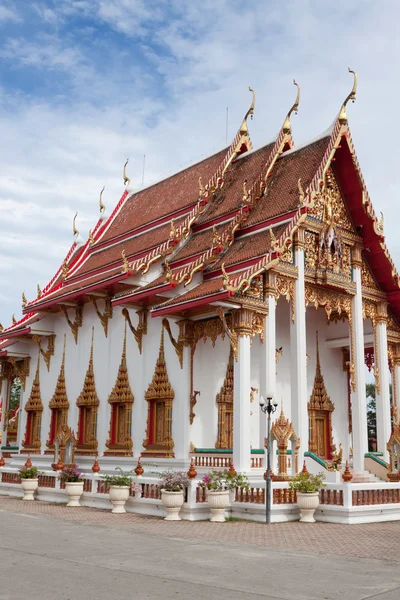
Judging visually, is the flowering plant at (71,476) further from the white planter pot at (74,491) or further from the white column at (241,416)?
the white column at (241,416)

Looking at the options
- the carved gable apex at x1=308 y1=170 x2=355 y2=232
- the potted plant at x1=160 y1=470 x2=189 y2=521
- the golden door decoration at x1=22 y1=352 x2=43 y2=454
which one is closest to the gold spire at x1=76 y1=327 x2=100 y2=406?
the golden door decoration at x1=22 y1=352 x2=43 y2=454

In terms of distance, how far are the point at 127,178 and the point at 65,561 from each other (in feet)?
56.5

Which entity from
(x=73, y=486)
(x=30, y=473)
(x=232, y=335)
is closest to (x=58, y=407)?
(x=30, y=473)

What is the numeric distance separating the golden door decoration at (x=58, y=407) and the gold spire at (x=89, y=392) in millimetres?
770

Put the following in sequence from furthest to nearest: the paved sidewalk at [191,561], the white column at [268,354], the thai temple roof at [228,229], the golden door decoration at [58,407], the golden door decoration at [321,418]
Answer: the golden door decoration at [58,407], the golden door decoration at [321,418], the thai temple roof at [228,229], the white column at [268,354], the paved sidewalk at [191,561]

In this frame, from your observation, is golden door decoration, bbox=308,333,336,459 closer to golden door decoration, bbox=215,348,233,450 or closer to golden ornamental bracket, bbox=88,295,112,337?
golden door decoration, bbox=215,348,233,450

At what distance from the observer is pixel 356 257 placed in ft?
54.7

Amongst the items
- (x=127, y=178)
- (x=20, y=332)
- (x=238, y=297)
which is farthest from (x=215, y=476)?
(x=127, y=178)

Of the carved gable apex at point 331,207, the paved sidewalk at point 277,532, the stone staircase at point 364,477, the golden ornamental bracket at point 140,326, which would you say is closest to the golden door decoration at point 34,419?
the golden ornamental bracket at point 140,326

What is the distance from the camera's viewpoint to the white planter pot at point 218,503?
1166 centimetres

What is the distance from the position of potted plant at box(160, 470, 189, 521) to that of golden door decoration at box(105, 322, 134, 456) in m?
4.17

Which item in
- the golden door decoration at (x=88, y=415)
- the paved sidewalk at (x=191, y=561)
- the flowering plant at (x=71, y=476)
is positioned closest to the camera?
the paved sidewalk at (x=191, y=561)

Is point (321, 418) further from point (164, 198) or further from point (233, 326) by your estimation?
point (164, 198)

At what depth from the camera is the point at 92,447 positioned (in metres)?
17.4
